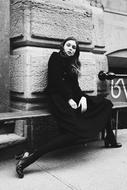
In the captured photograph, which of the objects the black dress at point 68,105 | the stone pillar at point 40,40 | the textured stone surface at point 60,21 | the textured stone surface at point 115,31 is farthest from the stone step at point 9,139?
the textured stone surface at point 115,31

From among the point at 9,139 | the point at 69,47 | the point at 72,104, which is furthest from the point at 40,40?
the point at 9,139

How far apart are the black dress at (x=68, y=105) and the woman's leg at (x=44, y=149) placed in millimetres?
92

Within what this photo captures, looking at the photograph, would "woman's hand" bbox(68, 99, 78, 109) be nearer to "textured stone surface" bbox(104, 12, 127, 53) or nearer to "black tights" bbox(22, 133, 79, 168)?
"black tights" bbox(22, 133, 79, 168)

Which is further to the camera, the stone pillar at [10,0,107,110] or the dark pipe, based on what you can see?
the dark pipe

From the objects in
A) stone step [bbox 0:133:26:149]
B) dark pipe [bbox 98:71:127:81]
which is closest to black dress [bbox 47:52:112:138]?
stone step [bbox 0:133:26:149]

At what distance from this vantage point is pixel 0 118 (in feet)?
9.96

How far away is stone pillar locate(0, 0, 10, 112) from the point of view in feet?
13.0

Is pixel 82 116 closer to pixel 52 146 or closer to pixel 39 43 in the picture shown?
pixel 52 146

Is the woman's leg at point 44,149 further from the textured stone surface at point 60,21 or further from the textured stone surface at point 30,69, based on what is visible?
the textured stone surface at point 60,21

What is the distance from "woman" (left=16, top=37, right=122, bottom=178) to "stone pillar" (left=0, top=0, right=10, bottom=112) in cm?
83

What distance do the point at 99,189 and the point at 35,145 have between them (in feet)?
4.54

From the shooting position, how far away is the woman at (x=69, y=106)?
3.10 meters

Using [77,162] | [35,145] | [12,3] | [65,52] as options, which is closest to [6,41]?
[12,3]

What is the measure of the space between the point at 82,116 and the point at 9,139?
103cm
